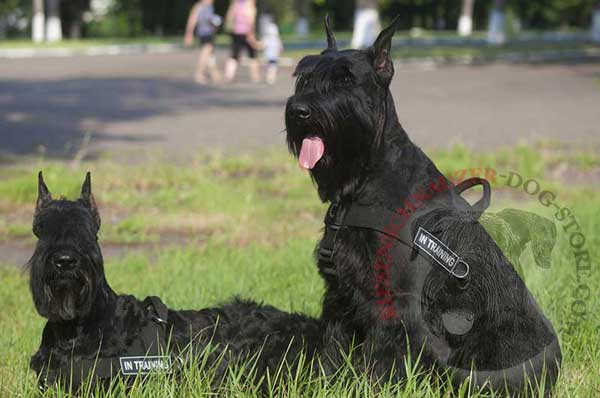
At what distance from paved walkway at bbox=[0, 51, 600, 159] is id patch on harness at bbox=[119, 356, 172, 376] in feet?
18.9

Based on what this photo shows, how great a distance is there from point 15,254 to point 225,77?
16952 millimetres

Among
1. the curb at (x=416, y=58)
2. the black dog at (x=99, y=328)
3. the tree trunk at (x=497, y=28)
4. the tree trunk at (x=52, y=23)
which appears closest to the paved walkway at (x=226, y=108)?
the curb at (x=416, y=58)

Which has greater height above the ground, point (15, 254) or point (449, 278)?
point (449, 278)

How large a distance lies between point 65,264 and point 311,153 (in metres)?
1.22

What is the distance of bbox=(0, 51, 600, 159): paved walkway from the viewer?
13.3 m

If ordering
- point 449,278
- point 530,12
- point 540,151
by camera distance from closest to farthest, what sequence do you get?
point 449,278 → point 540,151 → point 530,12

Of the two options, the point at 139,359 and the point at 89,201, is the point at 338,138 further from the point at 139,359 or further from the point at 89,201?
the point at 139,359

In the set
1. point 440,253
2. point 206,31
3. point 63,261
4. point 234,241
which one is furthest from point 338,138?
point 206,31

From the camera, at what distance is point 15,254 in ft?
25.3

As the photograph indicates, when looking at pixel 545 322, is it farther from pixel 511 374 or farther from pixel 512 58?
pixel 512 58

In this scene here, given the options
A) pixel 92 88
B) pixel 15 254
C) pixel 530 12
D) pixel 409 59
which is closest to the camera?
pixel 15 254

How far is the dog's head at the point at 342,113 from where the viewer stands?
4.13m

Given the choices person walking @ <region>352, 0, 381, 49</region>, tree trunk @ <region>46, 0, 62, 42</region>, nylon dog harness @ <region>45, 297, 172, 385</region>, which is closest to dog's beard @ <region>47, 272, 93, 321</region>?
nylon dog harness @ <region>45, 297, 172, 385</region>

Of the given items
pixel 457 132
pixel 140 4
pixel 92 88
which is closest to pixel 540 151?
pixel 457 132
